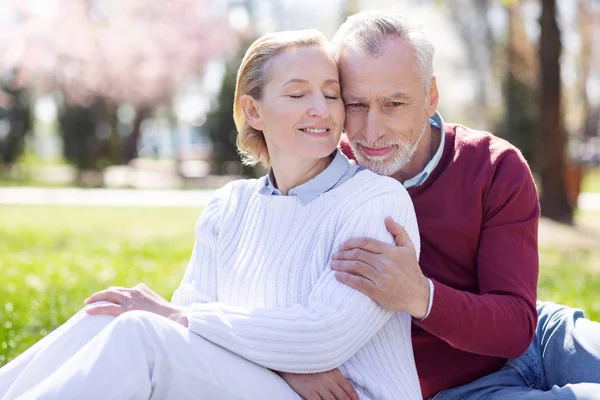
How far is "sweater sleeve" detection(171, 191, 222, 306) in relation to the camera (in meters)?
3.01

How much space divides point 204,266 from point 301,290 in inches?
23.0

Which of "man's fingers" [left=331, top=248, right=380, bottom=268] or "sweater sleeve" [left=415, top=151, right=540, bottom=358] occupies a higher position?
"man's fingers" [left=331, top=248, right=380, bottom=268]

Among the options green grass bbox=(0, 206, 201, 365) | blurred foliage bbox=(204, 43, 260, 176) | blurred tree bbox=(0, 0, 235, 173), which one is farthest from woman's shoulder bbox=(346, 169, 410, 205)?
blurred tree bbox=(0, 0, 235, 173)

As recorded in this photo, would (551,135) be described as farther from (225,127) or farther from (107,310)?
(107,310)

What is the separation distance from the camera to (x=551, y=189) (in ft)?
41.6

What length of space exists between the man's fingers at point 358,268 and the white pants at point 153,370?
404 millimetres

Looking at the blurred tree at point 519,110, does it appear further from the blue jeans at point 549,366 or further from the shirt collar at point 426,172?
the shirt collar at point 426,172

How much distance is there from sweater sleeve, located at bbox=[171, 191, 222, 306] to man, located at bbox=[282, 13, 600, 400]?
0.64 m

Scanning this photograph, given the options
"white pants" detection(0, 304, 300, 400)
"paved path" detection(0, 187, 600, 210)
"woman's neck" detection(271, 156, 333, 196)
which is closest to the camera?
"white pants" detection(0, 304, 300, 400)

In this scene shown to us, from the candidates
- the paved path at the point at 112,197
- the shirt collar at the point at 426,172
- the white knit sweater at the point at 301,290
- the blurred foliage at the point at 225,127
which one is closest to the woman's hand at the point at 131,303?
the white knit sweater at the point at 301,290

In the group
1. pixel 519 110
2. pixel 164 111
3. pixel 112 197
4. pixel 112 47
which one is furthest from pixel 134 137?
pixel 519 110

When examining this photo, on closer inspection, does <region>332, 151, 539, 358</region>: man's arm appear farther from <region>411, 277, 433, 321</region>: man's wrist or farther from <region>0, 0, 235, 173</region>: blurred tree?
<region>0, 0, 235, 173</region>: blurred tree

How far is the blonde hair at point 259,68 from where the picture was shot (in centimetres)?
281

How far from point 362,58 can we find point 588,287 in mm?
4660
